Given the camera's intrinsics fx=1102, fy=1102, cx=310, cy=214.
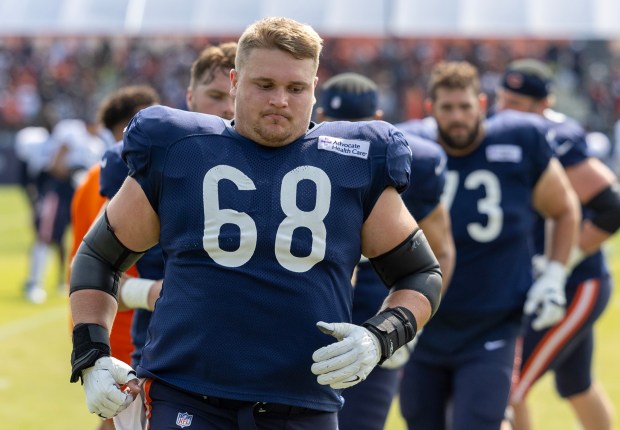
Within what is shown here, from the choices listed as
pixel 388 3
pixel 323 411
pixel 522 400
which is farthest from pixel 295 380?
pixel 388 3

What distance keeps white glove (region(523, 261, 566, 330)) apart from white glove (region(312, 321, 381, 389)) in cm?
221

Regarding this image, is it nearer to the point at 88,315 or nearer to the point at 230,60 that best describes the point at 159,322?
the point at 88,315

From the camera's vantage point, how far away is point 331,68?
1125 inches

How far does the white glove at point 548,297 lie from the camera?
192 inches

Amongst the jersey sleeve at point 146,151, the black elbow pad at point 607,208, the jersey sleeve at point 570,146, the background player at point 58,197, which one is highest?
the jersey sleeve at point 570,146

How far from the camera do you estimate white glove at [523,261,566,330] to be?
4.87 m

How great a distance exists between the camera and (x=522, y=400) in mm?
5359

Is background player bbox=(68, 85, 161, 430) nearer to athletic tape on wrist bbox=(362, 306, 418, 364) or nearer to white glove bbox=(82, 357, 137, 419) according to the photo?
white glove bbox=(82, 357, 137, 419)

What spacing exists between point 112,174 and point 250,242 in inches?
48.8

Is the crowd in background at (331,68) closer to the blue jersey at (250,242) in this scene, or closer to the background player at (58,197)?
the background player at (58,197)

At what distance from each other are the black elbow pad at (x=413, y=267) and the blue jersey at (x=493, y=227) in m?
1.75

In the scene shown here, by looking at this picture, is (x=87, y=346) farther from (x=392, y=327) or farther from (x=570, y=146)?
(x=570, y=146)

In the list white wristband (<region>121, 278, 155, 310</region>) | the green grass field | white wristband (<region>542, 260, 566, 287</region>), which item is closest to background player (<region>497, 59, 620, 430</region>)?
white wristband (<region>542, 260, 566, 287</region>)

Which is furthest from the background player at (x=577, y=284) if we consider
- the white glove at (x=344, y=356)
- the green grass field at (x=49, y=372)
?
the white glove at (x=344, y=356)
